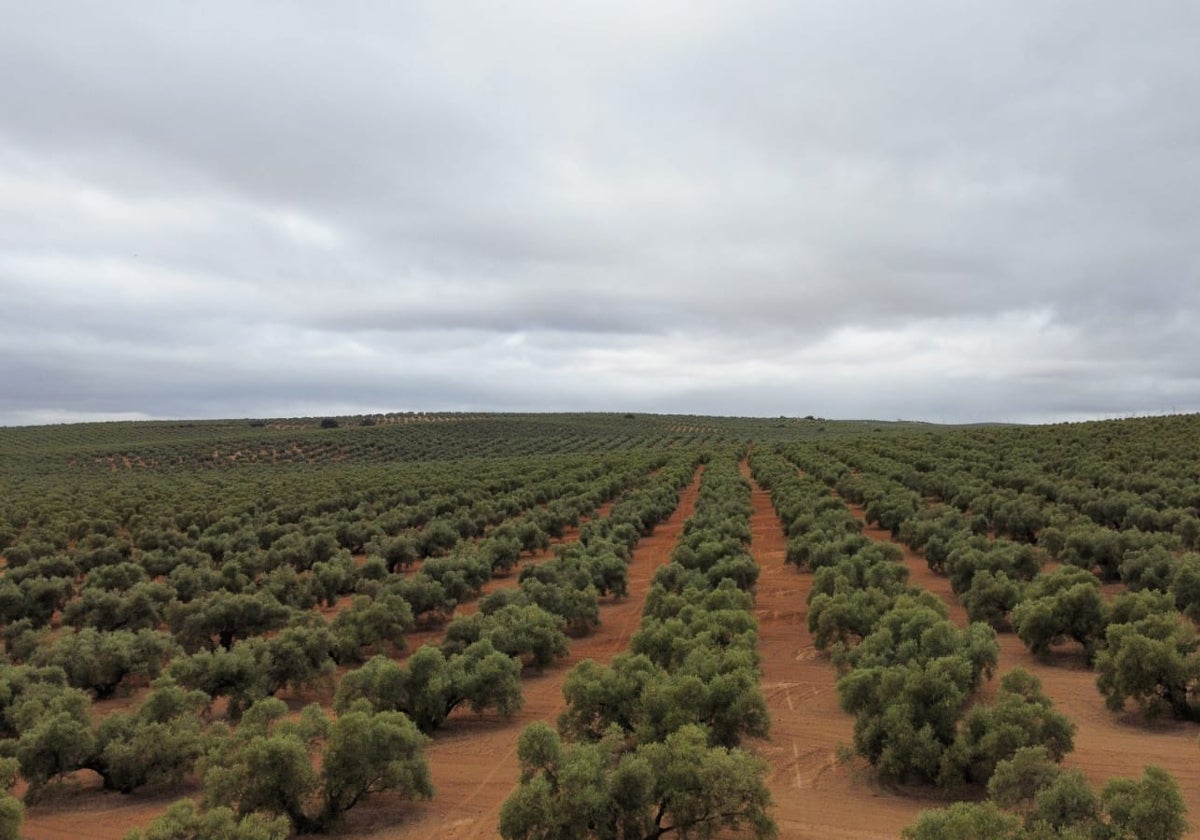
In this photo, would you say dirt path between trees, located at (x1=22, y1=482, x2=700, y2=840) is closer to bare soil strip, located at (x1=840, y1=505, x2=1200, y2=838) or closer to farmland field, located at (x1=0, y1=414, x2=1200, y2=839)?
farmland field, located at (x1=0, y1=414, x2=1200, y2=839)

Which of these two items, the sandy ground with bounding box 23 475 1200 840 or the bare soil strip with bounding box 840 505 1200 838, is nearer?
the sandy ground with bounding box 23 475 1200 840

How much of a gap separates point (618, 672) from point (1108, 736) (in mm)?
8950

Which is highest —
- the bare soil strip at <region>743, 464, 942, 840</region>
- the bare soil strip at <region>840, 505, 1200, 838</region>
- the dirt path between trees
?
the bare soil strip at <region>840, 505, 1200, 838</region>

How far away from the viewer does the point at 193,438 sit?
4791 inches

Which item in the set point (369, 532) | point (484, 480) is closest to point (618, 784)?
point (369, 532)

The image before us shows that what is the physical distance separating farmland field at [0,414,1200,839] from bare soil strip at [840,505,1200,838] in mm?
77

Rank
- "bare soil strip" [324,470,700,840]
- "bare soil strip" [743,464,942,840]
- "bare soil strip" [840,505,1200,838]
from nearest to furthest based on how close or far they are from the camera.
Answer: "bare soil strip" [743,464,942,840], "bare soil strip" [324,470,700,840], "bare soil strip" [840,505,1200,838]

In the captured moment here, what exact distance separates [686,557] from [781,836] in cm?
1723

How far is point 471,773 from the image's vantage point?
1434 centimetres

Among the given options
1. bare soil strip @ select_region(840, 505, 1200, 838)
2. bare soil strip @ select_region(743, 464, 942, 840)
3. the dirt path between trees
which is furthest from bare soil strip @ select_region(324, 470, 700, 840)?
bare soil strip @ select_region(840, 505, 1200, 838)

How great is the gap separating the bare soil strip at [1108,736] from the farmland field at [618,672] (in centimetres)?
8

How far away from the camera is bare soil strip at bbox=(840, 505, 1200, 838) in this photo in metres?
12.6

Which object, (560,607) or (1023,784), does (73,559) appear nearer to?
(560,607)

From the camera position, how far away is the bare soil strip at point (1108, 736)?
12648mm
